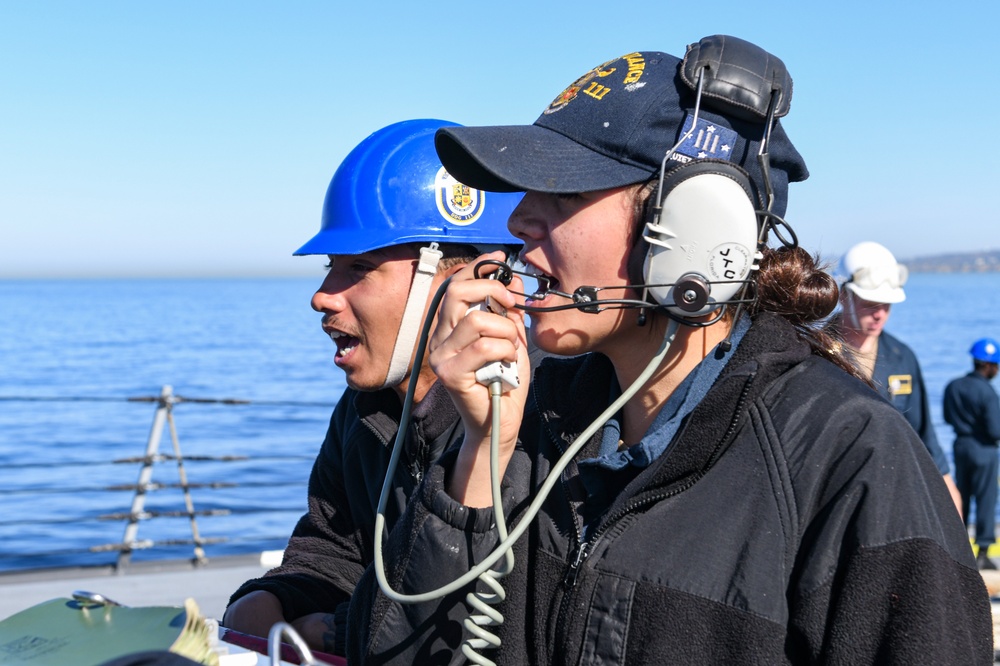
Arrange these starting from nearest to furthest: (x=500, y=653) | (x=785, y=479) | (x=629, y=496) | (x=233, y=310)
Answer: (x=785, y=479)
(x=629, y=496)
(x=500, y=653)
(x=233, y=310)

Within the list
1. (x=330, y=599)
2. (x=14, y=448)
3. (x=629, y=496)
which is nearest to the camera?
(x=629, y=496)

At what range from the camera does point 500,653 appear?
1.78 m

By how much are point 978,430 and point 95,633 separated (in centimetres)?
892

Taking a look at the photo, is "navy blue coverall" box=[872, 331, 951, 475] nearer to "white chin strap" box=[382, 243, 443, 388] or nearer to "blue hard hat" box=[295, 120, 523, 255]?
"blue hard hat" box=[295, 120, 523, 255]

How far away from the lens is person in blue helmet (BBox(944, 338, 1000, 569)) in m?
8.89

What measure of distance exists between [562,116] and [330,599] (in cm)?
157

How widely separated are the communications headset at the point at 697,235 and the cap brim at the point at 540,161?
0.29ft

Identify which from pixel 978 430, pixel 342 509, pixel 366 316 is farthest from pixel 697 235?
pixel 978 430

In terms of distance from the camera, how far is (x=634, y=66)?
1.77 meters

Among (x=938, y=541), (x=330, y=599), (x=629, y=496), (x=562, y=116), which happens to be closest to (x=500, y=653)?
(x=629, y=496)

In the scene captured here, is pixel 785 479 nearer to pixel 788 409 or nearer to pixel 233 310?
pixel 788 409

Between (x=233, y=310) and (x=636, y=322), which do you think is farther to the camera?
(x=233, y=310)

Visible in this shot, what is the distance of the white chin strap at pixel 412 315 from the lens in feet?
8.87

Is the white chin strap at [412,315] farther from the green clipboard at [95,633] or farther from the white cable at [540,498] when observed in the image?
the green clipboard at [95,633]
